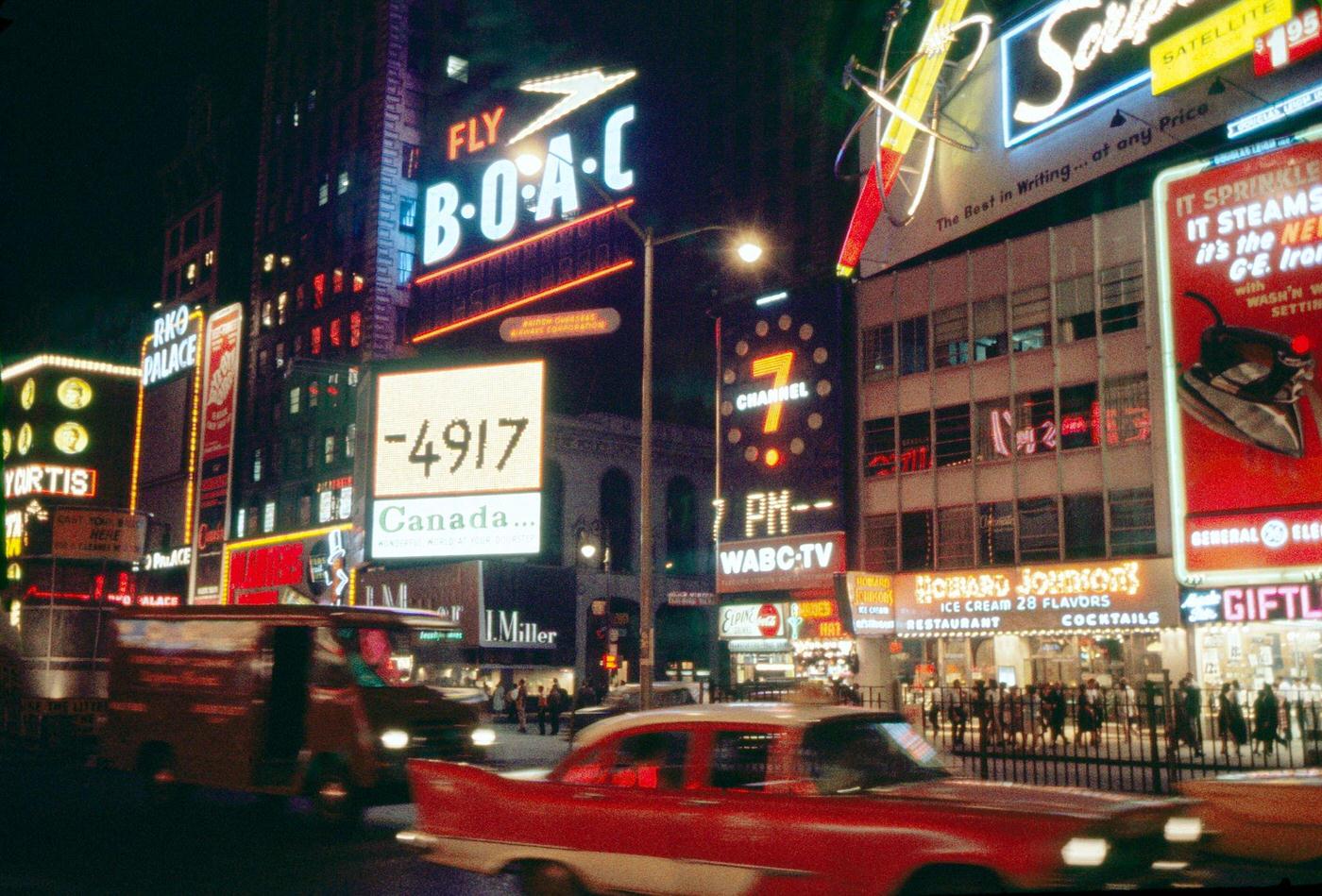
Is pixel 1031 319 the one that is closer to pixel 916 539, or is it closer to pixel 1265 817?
pixel 916 539

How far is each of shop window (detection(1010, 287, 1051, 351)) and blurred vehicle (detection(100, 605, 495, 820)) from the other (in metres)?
20.4

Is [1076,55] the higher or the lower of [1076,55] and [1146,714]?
the higher

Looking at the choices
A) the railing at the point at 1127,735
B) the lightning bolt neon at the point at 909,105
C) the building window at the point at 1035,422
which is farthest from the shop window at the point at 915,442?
the railing at the point at 1127,735

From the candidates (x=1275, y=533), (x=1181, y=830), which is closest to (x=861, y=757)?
(x=1181, y=830)

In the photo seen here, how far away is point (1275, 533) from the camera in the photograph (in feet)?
81.3

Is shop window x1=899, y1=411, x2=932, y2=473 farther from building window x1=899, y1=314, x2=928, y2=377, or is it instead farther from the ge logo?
the ge logo

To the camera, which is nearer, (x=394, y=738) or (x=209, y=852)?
(x=209, y=852)

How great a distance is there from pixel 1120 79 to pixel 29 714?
29586 mm

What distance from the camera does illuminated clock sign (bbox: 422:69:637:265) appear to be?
36.2 meters

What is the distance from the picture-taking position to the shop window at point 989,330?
31750 mm

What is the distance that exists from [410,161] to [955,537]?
4183 centimetres

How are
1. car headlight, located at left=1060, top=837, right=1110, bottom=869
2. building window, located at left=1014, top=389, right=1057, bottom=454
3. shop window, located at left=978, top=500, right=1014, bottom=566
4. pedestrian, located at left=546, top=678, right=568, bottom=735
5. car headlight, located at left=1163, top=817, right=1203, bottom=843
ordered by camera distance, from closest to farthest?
car headlight, located at left=1060, top=837, right=1110, bottom=869, car headlight, located at left=1163, top=817, right=1203, bottom=843, building window, located at left=1014, top=389, right=1057, bottom=454, shop window, located at left=978, top=500, right=1014, bottom=566, pedestrian, located at left=546, top=678, right=568, bottom=735

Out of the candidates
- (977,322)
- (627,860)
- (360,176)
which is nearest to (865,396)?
(977,322)

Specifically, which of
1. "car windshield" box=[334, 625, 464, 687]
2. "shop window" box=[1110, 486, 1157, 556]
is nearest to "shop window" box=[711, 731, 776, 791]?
"car windshield" box=[334, 625, 464, 687]
